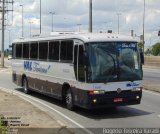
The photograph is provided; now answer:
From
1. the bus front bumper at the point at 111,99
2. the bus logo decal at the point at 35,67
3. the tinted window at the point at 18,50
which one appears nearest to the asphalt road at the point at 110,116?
the bus front bumper at the point at 111,99

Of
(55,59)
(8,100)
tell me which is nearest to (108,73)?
(55,59)

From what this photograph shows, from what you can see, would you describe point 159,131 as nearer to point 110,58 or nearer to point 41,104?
point 110,58

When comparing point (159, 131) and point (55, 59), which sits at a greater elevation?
point (55, 59)

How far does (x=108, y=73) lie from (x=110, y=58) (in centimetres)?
52

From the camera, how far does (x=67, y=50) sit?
57.2ft

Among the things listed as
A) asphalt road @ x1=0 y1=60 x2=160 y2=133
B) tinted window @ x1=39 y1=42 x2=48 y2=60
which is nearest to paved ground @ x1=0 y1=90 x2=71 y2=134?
asphalt road @ x1=0 y1=60 x2=160 y2=133

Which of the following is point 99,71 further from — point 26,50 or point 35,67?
point 26,50

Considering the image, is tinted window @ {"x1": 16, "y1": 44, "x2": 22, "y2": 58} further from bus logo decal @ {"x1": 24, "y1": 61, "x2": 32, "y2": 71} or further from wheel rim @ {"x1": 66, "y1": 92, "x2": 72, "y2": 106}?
wheel rim @ {"x1": 66, "y1": 92, "x2": 72, "y2": 106}

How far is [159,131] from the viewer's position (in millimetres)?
12188

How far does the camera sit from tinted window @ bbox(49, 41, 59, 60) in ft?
61.6

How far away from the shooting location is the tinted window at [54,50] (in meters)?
18.8

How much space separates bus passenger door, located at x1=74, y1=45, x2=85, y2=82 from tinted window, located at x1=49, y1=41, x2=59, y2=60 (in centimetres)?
237

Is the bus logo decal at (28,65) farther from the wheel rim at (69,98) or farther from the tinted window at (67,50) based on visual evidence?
the wheel rim at (69,98)

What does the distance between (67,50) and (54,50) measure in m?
1.84
